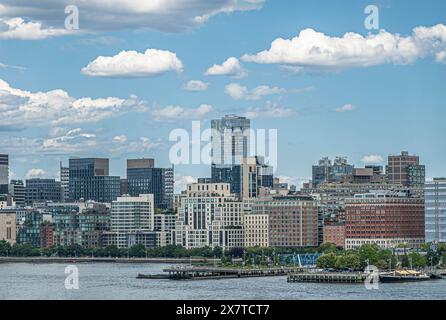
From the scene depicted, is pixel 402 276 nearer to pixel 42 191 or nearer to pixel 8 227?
pixel 8 227

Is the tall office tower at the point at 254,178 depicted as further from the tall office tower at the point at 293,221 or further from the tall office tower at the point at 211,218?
the tall office tower at the point at 293,221

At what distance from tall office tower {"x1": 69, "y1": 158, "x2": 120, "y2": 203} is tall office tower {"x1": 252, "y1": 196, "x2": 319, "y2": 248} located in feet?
47.5

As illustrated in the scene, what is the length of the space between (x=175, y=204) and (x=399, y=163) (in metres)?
10.7

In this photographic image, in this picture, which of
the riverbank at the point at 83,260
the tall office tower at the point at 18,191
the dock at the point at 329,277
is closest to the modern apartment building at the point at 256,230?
the riverbank at the point at 83,260

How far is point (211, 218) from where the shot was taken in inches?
1893

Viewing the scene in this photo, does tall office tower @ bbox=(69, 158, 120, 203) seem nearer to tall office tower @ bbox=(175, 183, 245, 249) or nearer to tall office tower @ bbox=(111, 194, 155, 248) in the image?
tall office tower @ bbox=(111, 194, 155, 248)

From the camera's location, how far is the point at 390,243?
133ft

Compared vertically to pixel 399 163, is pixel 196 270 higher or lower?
lower

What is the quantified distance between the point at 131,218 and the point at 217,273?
20872mm

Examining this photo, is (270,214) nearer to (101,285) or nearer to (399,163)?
(399,163)

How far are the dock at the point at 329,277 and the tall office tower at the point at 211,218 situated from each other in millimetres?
18045
